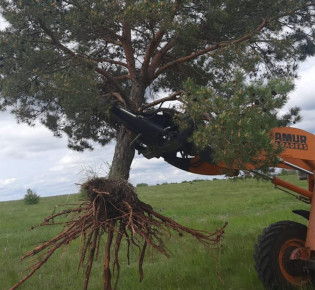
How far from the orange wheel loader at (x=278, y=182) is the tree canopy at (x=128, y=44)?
61.5 inches

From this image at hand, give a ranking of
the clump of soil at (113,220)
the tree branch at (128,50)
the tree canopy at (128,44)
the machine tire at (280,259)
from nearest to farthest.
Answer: the clump of soil at (113,220) < the machine tire at (280,259) < the tree canopy at (128,44) < the tree branch at (128,50)

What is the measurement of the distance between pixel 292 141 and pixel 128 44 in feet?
18.4

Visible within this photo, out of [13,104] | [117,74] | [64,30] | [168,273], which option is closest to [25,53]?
[64,30]

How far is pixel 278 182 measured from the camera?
16.3 ft

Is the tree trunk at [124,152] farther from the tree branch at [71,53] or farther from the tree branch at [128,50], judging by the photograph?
the tree branch at [128,50]

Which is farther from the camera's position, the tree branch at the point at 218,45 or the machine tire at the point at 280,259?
the tree branch at the point at 218,45

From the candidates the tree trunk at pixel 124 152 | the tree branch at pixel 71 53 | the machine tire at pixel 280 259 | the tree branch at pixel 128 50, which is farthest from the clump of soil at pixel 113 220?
the tree branch at pixel 128 50

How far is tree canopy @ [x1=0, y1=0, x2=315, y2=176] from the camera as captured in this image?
698 centimetres

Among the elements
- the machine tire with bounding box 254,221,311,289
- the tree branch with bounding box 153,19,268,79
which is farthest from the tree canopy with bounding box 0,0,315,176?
the machine tire with bounding box 254,221,311,289

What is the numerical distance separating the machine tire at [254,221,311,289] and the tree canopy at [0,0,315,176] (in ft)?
10.3

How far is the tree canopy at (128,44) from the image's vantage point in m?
6.98

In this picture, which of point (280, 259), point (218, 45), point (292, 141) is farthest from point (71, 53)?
point (280, 259)

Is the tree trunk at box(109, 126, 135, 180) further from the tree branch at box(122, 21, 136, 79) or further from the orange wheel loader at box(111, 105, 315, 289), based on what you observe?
the orange wheel loader at box(111, 105, 315, 289)

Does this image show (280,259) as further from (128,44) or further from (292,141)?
(128,44)
